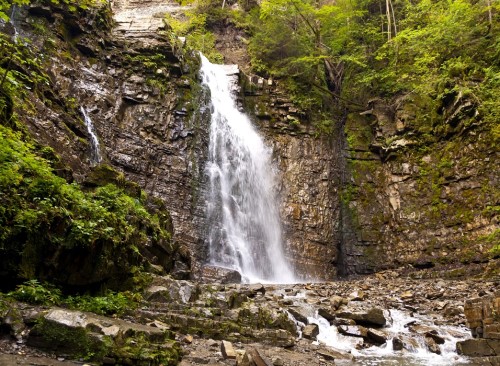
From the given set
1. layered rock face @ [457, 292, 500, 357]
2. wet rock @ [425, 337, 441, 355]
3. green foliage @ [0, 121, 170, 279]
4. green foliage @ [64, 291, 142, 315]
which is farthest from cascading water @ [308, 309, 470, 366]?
green foliage @ [0, 121, 170, 279]

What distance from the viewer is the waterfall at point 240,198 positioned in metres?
15.1

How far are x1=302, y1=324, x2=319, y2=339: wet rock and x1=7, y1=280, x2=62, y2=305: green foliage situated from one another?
4.40 m

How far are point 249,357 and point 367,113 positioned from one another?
17.7 meters

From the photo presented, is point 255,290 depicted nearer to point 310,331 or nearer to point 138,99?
point 310,331

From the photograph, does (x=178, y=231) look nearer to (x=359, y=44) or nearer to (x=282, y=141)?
(x=282, y=141)

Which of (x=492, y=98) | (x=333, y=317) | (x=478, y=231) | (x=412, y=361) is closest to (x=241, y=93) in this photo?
(x=492, y=98)

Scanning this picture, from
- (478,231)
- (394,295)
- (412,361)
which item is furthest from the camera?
(478,231)

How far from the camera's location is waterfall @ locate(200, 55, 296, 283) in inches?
594

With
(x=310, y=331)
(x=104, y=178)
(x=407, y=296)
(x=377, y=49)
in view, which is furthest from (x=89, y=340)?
(x=377, y=49)

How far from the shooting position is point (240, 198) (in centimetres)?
1664

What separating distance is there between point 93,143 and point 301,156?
33.1 feet

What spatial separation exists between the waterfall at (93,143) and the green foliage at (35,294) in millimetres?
7776

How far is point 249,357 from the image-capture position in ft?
14.3

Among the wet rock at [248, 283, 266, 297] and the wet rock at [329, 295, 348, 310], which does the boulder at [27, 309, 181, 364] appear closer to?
the wet rock at [248, 283, 266, 297]
